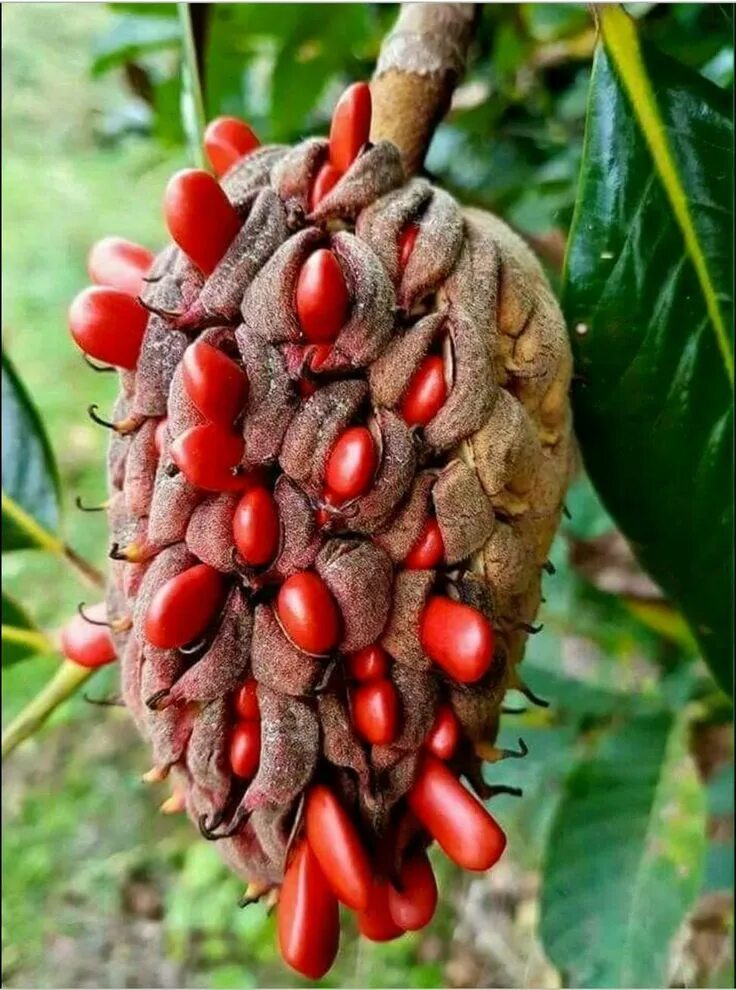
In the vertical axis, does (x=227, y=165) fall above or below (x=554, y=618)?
above

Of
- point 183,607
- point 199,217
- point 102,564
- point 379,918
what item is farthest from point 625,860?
point 102,564

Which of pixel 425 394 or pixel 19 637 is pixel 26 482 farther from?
pixel 425 394

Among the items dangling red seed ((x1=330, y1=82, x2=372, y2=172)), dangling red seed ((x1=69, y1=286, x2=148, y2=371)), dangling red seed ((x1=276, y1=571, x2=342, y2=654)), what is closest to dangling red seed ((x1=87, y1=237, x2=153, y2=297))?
dangling red seed ((x1=69, y1=286, x2=148, y2=371))

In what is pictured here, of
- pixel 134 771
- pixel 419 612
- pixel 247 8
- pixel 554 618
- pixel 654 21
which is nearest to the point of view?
pixel 419 612

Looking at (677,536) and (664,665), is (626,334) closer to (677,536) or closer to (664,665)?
(677,536)

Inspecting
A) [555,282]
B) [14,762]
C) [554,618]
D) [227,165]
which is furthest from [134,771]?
[227,165]

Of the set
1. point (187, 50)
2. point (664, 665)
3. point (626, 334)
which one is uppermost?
point (187, 50)

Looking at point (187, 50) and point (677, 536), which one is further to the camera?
point (187, 50)
